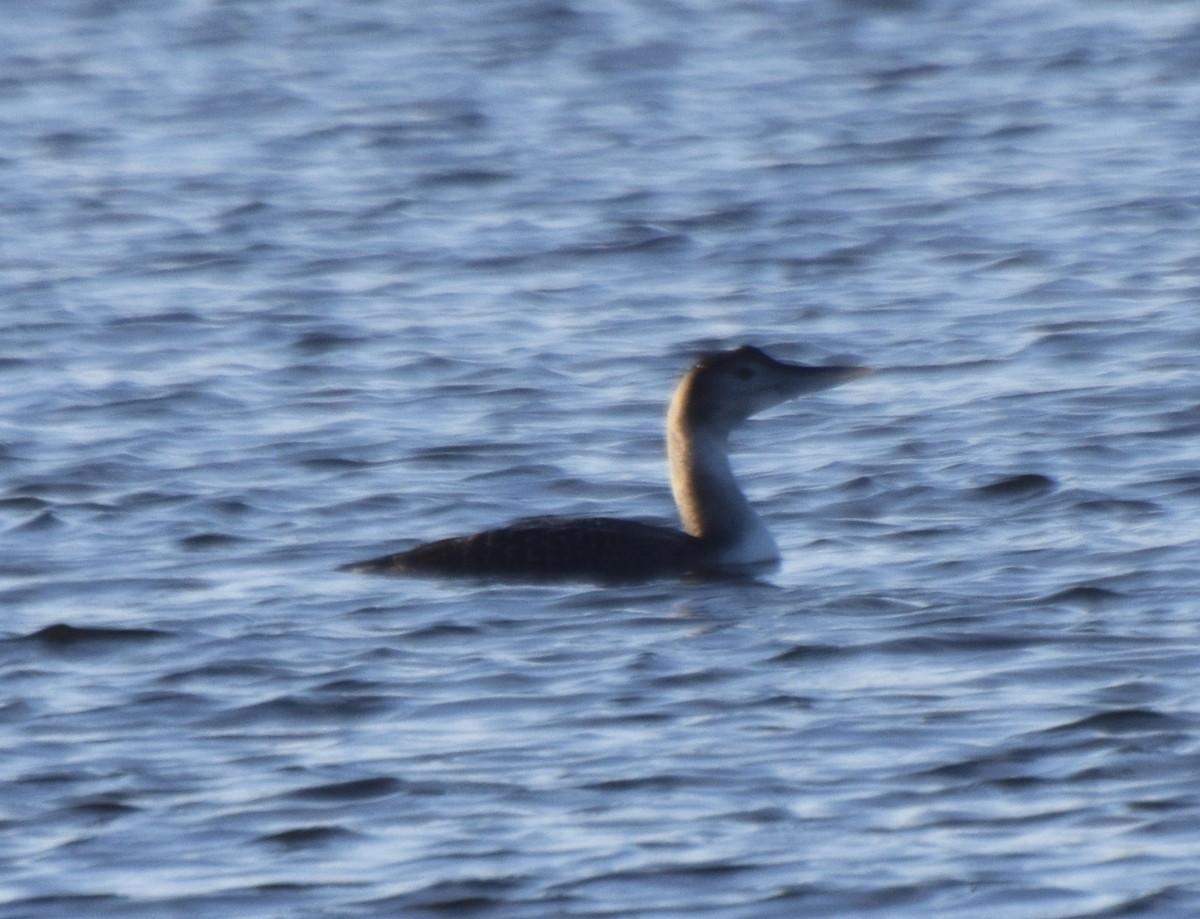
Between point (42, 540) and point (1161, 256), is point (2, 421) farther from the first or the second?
point (1161, 256)

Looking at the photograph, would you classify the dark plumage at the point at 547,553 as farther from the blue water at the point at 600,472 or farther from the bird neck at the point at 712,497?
the bird neck at the point at 712,497

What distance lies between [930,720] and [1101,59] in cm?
1510

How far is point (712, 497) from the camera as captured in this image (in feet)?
32.2

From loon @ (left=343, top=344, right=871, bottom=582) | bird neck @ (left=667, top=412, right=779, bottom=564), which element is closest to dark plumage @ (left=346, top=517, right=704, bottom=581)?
loon @ (left=343, top=344, right=871, bottom=582)

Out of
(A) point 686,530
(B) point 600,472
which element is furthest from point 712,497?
(B) point 600,472

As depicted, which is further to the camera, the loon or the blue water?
the loon

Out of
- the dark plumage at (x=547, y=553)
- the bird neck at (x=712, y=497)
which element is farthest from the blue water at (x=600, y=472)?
the bird neck at (x=712, y=497)

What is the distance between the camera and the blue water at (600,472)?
264 inches

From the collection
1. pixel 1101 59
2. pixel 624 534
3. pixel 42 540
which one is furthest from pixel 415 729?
pixel 1101 59

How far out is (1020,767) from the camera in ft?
23.3

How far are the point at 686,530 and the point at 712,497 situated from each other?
0.16m

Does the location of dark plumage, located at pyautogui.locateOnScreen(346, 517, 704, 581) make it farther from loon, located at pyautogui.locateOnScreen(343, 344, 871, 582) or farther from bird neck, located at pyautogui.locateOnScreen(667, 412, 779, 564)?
bird neck, located at pyautogui.locateOnScreen(667, 412, 779, 564)

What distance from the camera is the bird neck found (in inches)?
377

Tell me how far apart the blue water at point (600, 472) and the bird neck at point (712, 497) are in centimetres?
19
